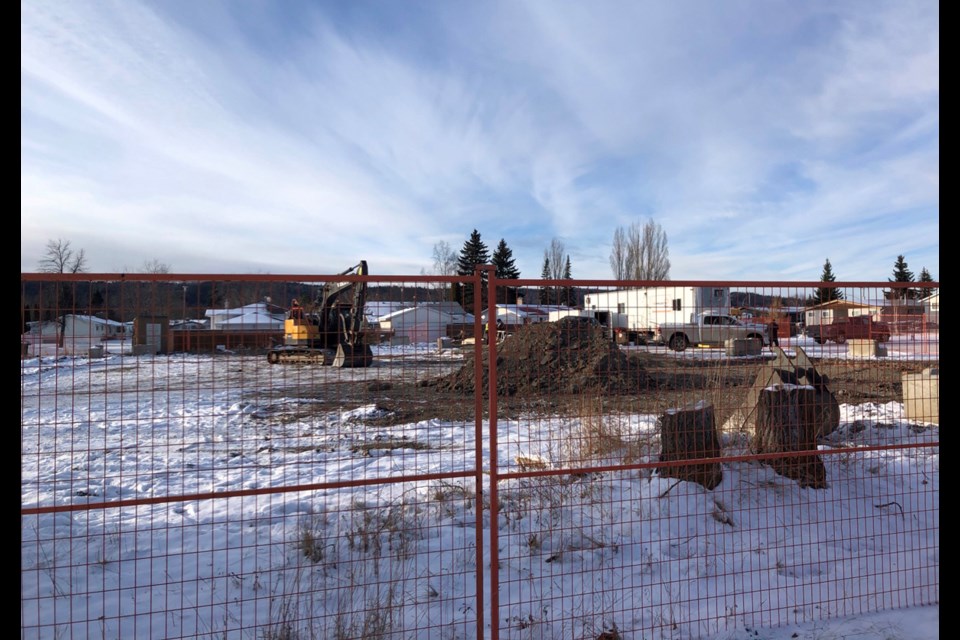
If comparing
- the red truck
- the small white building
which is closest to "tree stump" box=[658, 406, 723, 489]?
the red truck

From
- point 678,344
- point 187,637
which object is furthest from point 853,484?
point 187,637

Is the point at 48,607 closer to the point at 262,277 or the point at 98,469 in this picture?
the point at 262,277

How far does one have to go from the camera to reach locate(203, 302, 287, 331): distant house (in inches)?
126

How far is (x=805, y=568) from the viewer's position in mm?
4617

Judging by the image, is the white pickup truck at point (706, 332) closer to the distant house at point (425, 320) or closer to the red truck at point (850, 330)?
the red truck at point (850, 330)

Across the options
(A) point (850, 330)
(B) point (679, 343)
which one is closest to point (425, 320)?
(B) point (679, 343)

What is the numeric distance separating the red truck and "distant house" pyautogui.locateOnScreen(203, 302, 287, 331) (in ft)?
14.1

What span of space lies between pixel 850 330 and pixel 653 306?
207 cm

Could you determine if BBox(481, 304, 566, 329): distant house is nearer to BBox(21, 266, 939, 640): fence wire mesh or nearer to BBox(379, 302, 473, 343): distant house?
BBox(21, 266, 939, 640): fence wire mesh

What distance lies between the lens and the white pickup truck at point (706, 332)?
158 inches

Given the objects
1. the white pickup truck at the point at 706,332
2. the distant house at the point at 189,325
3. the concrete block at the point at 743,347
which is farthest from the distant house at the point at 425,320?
the concrete block at the point at 743,347

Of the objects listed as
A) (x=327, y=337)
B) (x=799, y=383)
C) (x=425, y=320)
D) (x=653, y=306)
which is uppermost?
(x=653, y=306)

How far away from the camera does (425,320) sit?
336 centimetres

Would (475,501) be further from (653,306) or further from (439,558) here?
(653,306)
